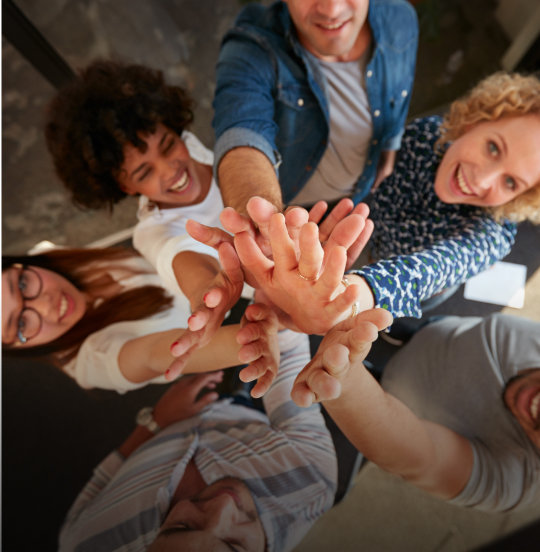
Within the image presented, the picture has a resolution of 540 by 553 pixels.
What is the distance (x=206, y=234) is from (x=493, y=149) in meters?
0.82

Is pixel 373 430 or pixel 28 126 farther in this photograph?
pixel 28 126

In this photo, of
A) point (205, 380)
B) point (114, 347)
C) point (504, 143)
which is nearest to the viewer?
point (504, 143)

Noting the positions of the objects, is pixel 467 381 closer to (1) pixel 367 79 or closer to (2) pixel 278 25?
(1) pixel 367 79

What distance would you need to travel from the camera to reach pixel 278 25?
87 centimetres

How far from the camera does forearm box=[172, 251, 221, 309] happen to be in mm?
732

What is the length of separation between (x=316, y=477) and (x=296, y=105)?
1.06m

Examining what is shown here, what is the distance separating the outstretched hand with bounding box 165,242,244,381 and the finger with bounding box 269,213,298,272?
4.0 inches

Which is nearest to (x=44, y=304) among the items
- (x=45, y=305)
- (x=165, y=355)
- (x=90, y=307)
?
(x=45, y=305)

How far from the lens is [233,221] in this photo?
45cm

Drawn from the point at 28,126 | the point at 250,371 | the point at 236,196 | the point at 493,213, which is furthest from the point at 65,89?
the point at 493,213

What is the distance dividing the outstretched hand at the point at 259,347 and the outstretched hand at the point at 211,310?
0.05m

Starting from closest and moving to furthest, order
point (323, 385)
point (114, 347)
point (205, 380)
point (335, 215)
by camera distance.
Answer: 1. point (323, 385)
2. point (335, 215)
3. point (114, 347)
4. point (205, 380)

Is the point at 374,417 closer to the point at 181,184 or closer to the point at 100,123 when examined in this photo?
the point at 181,184

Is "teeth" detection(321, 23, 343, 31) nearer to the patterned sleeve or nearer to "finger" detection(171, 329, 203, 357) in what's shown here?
the patterned sleeve
